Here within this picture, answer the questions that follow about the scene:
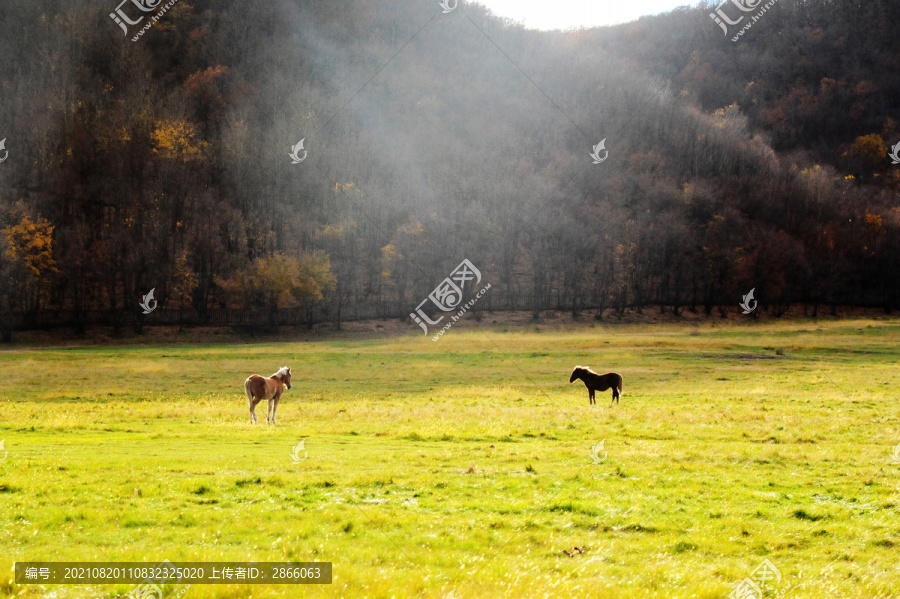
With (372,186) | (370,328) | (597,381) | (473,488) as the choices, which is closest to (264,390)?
(473,488)

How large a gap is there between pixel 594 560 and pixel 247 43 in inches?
7614

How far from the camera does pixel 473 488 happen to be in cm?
1526

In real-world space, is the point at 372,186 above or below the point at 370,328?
above

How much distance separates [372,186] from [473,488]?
118 meters

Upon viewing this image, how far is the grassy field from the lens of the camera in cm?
970

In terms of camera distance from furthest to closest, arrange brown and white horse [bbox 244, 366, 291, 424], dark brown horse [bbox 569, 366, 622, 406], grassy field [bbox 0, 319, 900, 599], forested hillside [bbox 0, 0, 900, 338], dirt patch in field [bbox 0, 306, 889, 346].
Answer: forested hillside [bbox 0, 0, 900, 338], dirt patch in field [bbox 0, 306, 889, 346], dark brown horse [bbox 569, 366, 622, 406], brown and white horse [bbox 244, 366, 291, 424], grassy field [bbox 0, 319, 900, 599]

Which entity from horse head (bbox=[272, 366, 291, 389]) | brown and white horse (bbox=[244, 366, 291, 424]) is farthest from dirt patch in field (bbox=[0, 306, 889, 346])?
brown and white horse (bbox=[244, 366, 291, 424])

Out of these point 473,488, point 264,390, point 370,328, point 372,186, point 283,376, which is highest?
point 372,186

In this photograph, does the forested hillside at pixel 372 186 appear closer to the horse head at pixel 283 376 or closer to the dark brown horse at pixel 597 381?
the dark brown horse at pixel 597 381

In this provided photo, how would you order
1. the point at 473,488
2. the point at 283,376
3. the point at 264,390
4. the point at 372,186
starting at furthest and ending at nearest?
the point at 372,186, the point at 283,376, the point at 264,390, the point at 473,488

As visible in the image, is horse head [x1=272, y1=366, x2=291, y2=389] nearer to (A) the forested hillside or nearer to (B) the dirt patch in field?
(B) the dirt patch in field

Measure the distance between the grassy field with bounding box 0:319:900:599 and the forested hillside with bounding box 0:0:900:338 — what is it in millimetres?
57345

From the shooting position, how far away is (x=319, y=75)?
185 m

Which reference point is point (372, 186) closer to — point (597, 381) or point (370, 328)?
point (370, 328)
